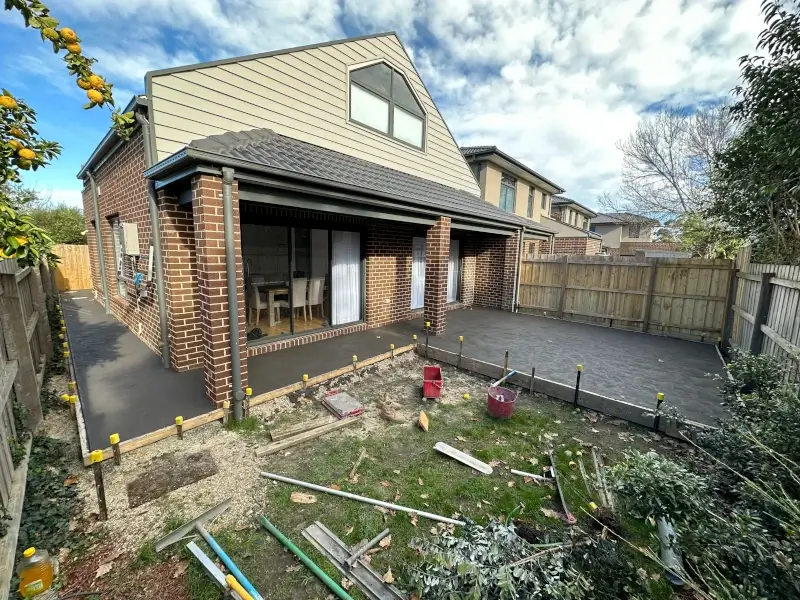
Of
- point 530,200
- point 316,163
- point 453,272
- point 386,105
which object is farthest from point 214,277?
point 530,200

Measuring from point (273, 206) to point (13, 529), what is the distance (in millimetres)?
4760

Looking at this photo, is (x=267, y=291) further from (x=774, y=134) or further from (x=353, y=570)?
(x=774, y=134)

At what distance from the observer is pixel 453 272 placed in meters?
10.8

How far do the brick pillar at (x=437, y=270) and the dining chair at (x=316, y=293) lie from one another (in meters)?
2.27

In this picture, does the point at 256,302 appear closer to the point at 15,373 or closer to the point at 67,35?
the point at 15,373

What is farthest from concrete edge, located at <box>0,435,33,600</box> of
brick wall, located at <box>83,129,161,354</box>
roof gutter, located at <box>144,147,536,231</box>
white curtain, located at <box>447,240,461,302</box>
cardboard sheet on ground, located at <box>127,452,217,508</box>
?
white curtain, located at <box>447,240,461,302</box>

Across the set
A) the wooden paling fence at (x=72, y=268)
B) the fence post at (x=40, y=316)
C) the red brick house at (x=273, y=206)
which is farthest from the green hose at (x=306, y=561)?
the wooden paling fence at (x=72, y=268)

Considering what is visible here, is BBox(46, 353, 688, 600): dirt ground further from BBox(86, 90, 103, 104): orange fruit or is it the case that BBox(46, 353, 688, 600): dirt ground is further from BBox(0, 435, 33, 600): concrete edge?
BBox(86, 90, 103, 104): orange fruit

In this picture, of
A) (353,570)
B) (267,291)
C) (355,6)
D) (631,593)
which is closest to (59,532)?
(353,570)

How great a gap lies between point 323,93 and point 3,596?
749 centimetres

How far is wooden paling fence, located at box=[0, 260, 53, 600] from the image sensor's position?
2.18 m

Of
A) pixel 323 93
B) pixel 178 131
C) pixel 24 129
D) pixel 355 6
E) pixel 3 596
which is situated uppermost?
pixel 355 6

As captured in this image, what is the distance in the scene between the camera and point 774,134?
438 centimetres

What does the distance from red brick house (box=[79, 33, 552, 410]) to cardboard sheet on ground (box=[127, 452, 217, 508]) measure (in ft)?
2.51
